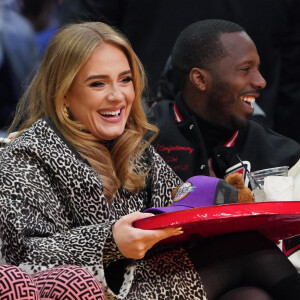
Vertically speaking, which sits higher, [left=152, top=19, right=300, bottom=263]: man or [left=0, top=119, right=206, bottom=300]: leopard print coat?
[left=152, top=19, right=300, bottom=263]: man

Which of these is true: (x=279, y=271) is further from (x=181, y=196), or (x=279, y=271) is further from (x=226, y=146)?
(x=226, y=146)

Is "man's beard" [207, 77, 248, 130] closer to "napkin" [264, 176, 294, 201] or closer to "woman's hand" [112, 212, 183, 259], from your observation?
"napkin" [264, 176, 294, 201]

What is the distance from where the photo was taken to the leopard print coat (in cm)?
255

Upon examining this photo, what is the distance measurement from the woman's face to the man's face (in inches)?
20.9

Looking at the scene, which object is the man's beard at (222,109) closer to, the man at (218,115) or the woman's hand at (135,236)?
the man at (218,115)

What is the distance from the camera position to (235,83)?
3324 mm

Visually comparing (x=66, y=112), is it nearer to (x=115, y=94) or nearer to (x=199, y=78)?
(x=115, y=94)

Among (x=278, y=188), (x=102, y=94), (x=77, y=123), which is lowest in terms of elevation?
(x=278, y=188)

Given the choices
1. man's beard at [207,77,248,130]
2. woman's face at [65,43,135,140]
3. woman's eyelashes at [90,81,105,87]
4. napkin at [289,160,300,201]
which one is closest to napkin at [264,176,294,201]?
napkin at [289,160,300,201]

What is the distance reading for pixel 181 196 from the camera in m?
2.74

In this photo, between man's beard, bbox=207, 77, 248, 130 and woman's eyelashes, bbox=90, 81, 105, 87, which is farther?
man's beard, bbox=207, 77, 248, 130

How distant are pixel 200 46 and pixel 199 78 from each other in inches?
4.9

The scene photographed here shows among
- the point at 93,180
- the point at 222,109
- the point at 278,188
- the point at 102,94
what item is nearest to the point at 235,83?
the point at 222,109

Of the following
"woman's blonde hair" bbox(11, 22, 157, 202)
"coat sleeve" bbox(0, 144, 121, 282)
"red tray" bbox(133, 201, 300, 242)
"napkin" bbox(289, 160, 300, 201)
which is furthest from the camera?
"napkin" bbox(289, 160, 300, 201)
